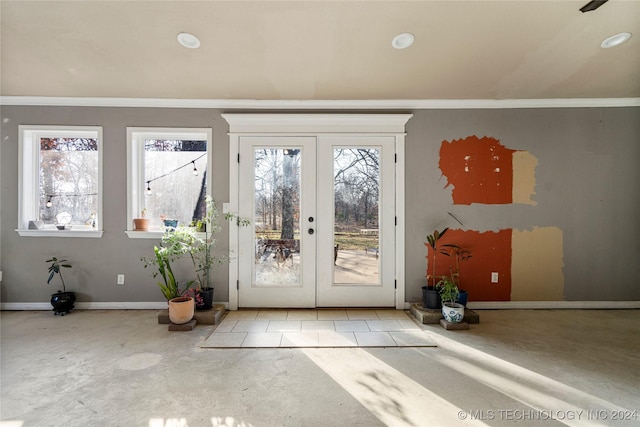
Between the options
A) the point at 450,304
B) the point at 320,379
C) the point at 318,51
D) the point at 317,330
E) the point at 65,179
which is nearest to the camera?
the point at 320,379

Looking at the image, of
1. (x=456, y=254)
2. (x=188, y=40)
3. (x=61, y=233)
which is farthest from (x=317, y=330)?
(x=61, y=233)

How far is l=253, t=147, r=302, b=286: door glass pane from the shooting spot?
328 cm

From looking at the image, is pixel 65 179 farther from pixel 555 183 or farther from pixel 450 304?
pixel 555 183

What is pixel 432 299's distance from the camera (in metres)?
2.97

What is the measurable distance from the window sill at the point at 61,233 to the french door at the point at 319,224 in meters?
1.61

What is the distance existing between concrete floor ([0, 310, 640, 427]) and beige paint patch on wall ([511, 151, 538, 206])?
4.49 feet

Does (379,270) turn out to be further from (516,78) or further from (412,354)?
(516,78)

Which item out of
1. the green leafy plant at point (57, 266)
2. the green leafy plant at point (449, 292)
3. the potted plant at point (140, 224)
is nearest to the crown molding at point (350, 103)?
the potted plant at point (140, 224)

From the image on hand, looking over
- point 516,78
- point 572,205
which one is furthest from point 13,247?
Answer: point 572,205

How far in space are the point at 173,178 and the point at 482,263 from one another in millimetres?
3694

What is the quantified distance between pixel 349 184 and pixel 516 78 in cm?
189

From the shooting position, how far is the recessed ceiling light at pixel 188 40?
220 cm

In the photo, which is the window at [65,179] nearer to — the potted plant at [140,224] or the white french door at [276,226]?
the potted plant at [140,224]

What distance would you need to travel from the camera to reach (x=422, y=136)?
10.8 feet
